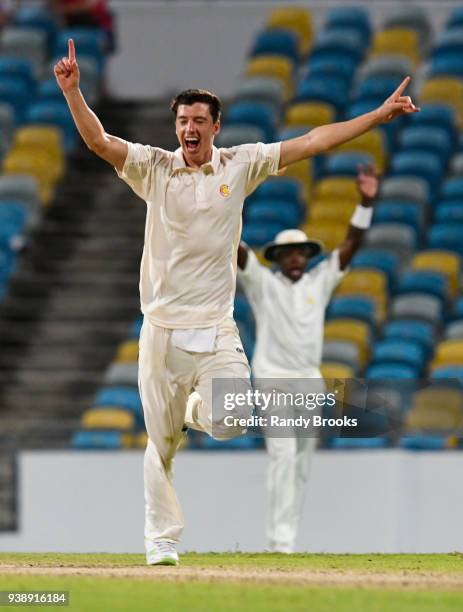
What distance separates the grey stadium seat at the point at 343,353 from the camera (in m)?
15.9

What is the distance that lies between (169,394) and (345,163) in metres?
10.1

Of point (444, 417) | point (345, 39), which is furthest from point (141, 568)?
point (345, 39)

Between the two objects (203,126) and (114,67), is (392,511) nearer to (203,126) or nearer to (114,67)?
(203,126)

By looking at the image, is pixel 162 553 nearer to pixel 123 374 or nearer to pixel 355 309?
pixel 123 374

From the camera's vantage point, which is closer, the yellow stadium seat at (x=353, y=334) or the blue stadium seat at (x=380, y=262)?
the yellow stadium seat at (x=353, y=334)

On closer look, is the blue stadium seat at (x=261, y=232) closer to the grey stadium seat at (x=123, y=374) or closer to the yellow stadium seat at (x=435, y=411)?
the grey stadium seat at (x=123, y=374)

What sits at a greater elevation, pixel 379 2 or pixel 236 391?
pixel 379 2

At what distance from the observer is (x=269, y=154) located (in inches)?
368

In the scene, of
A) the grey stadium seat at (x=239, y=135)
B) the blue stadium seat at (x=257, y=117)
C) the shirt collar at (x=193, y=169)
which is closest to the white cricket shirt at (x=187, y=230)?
the shirt collar at (x=193, y=169)

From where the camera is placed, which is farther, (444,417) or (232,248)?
(444,417)

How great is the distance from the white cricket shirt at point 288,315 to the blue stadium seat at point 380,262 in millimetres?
4509

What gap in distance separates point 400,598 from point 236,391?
1.83m

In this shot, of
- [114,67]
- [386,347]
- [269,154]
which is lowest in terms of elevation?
[386,347]

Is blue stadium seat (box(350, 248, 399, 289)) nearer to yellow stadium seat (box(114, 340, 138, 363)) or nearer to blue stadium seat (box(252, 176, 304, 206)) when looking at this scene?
blue stadium seat (box(252, 176, 304, 206))
